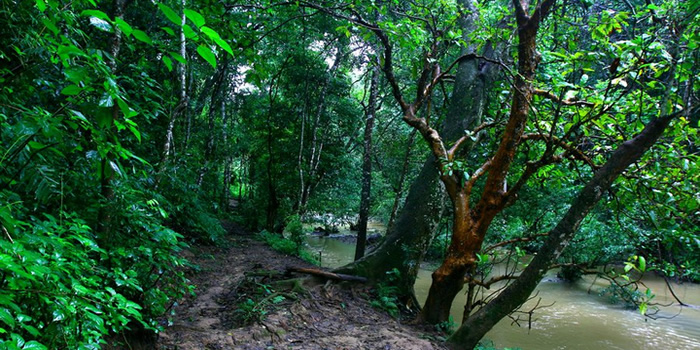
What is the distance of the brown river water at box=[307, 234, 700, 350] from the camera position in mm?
7859

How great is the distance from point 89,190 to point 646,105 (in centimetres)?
595

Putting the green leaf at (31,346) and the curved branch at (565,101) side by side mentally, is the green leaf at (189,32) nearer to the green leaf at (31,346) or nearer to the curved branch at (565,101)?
the green leaf at (31,346)

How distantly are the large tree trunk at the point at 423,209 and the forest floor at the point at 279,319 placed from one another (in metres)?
0.56

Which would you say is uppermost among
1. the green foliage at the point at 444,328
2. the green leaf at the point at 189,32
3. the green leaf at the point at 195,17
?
the green leaf at the point at 195,17

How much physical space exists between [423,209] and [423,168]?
829mm

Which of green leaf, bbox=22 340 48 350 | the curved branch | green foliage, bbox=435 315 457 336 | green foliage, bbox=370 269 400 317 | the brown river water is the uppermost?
the curved branch

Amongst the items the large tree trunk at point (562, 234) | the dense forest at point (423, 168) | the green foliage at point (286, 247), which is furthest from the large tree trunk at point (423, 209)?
the green foliage at point (286, 247)

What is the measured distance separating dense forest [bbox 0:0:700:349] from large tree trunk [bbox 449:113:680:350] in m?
0.02

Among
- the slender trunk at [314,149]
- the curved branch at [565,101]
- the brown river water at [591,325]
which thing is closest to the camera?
the curved branch at [565,101]

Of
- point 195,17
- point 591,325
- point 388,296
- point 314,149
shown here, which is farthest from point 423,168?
point 314,149

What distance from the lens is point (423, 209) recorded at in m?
6.27

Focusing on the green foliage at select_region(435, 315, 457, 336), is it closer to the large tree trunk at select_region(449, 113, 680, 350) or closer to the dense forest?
the dense forest

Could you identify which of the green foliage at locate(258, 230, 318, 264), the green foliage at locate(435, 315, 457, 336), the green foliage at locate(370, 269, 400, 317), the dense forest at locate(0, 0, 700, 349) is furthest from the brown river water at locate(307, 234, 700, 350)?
the green foliage at locate(370, 269, 400, 317)

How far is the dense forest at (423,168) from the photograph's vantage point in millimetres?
1611
